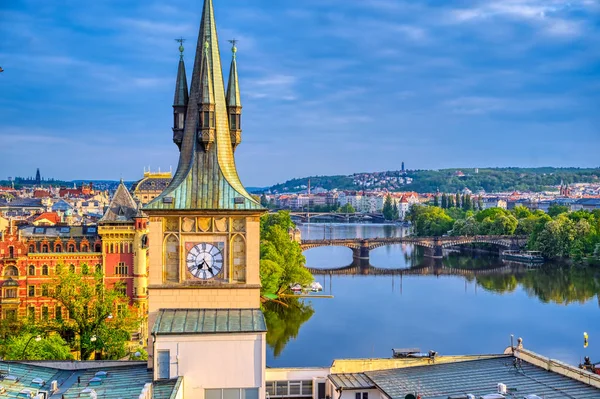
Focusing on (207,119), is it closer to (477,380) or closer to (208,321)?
(208,321)

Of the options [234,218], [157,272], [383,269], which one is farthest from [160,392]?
[383,269]

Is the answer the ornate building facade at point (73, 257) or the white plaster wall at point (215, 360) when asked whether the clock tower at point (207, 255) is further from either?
the ornate building facade at point (73, 257)

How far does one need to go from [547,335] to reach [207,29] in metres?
40.1

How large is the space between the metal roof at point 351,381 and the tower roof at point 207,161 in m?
4.78

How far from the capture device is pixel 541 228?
108438mm

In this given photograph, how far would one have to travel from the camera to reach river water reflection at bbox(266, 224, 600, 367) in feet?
157

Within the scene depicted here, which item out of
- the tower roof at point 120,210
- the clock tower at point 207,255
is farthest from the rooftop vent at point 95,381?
the tower roof at point 120,210

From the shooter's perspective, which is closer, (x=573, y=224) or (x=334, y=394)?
(x=334, y=394)

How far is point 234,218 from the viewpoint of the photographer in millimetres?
17250

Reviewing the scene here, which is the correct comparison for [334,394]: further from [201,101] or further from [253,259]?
[201,101]

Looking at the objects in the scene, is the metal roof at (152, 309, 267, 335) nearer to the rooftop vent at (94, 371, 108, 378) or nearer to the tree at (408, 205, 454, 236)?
the rooftop vent at (94, 371, 108, 378)

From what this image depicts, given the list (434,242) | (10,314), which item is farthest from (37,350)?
(434,242)

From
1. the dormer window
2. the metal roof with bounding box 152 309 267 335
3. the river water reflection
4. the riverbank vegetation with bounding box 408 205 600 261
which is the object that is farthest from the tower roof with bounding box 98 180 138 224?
the riverbank vegetation with bounding box 408 205 600 261

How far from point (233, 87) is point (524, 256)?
8954 centimetres
